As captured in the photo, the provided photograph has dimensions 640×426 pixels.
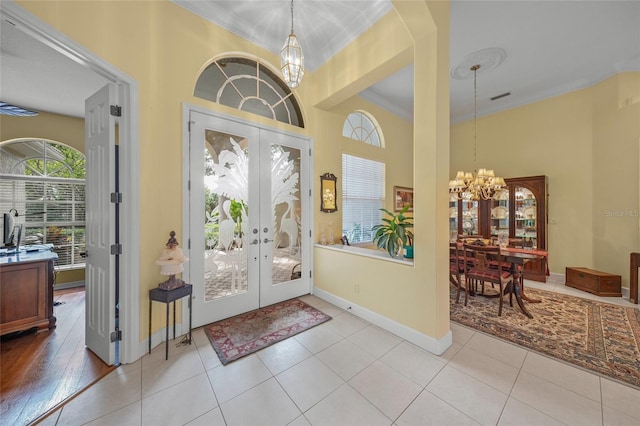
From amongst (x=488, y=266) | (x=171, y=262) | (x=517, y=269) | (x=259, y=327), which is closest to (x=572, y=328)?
(x=517, y=269)

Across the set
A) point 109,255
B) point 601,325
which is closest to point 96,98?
point 109,255

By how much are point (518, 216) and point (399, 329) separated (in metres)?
4.14

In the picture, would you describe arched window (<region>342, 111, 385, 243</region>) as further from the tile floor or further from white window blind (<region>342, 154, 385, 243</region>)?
the tile floor

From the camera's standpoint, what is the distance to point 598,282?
356 centimetres

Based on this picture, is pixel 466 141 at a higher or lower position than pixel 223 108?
higher

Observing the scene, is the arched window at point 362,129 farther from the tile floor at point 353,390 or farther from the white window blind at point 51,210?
the white window blind at point 51,210

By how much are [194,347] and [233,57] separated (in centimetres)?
341

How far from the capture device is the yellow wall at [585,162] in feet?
12.1

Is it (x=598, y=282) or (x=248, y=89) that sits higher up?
(x=248, y=89)

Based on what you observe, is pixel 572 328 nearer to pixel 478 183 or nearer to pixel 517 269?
pixel 517 269

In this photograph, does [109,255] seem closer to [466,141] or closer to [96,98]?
[96,98]

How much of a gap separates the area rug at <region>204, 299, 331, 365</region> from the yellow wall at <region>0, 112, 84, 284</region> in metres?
3.44

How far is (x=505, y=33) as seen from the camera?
2992 mm

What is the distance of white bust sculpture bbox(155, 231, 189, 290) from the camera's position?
2.10 m
